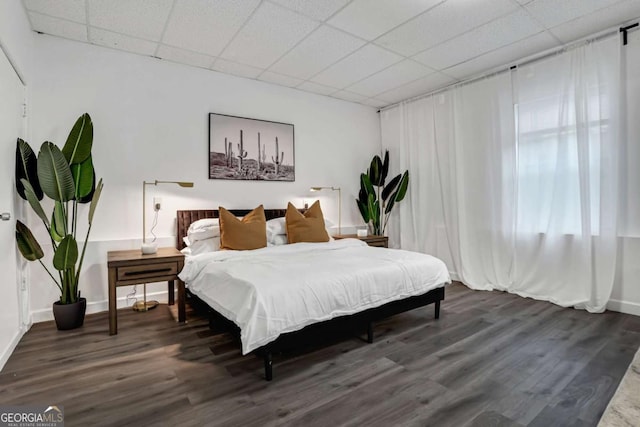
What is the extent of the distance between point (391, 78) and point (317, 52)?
1238 mm

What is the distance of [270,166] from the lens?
14.3 feet

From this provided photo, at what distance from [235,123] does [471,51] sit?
2847 millimetres

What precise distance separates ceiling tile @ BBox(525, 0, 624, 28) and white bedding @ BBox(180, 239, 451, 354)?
234 cm


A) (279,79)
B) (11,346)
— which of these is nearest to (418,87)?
(279,79)

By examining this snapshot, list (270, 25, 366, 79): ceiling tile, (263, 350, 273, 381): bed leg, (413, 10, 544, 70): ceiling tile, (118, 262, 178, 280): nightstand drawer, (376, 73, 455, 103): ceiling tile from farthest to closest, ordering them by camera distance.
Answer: (376, 73, 455, 103): ceiling tile < (270, 25, 366, 79): ceiling tile < (413, 10, 544, 70): ceiling tile < (118, 262, 178, 280): nightstand drawer < (263, 350, 273, 381): bed leg

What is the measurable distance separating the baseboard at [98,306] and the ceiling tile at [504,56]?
436 centimetres

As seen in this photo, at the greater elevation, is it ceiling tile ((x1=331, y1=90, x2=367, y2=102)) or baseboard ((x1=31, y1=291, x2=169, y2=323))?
ceiling tile ((x1=331, y1=90, x2=367, y2=102))

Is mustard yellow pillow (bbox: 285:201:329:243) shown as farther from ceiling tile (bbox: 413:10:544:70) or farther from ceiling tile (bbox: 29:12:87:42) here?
ceiling tile (bbox: 29:12:87:42)

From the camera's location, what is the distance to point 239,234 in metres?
3.27

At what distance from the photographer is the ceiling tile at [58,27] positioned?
9.23 ft

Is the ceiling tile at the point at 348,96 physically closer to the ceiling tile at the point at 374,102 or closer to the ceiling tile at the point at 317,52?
the ceiling tile at the point at 374,102

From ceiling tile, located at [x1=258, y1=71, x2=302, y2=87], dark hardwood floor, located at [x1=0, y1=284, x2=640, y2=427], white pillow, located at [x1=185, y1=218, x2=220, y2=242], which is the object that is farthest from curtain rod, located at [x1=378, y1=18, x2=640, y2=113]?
white pillow, located at [x1=185, y1=218, x2=220, y2=242]

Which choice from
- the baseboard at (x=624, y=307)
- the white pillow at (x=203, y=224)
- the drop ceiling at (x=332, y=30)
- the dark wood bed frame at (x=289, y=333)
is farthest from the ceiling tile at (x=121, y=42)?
the baseboard at (x=624, y=307)

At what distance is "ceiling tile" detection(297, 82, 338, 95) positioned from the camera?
4.45 m
